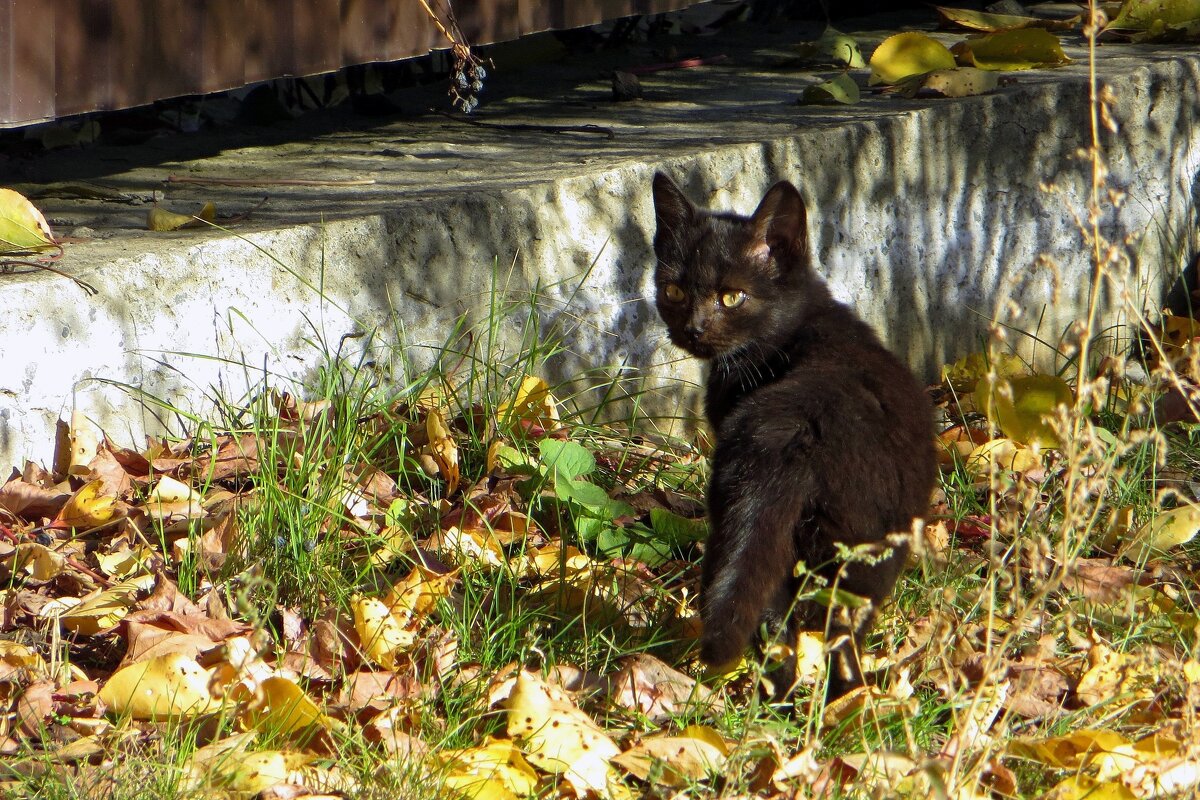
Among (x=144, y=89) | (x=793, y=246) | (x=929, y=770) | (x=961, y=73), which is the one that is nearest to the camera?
(x=929, y=770)

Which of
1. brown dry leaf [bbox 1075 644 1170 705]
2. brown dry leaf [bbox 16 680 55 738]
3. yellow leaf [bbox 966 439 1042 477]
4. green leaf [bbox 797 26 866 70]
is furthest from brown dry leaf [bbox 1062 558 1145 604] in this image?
green leaf [bbox 797 26 866 70]

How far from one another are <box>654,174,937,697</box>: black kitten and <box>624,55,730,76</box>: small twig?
8.57ft

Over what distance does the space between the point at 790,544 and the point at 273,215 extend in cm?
193

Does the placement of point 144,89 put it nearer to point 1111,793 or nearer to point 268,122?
point 268,122

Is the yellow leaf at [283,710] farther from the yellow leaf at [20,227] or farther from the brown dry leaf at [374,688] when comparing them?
the yellow leaf at [20,227]

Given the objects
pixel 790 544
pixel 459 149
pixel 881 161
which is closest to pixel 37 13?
pixel 459 149

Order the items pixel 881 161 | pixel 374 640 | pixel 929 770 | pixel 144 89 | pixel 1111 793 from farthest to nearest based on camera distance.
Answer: pixel 881 161
pixel 144 89
pixel 374 640
pixel 1111 793
pixel 929 770

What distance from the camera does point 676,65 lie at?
5621mm

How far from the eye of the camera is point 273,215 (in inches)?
143

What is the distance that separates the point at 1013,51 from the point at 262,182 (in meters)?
3.05

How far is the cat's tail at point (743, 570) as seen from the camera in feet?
7.66

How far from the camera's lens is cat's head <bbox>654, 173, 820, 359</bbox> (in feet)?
10.1

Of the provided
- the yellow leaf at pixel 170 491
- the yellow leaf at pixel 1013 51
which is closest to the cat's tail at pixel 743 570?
the yellow leaf at pixel 170 491

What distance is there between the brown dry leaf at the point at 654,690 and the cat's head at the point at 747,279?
0.85 meters
